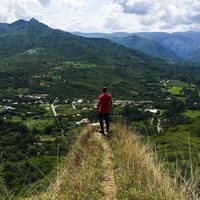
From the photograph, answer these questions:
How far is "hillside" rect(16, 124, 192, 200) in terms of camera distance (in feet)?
22.2

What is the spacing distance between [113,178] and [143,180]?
5.61ft

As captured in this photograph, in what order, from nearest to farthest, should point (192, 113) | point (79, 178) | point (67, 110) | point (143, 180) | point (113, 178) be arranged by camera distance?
1. point (143, 180)
2. point (79, 178)
3. point (113, 178)
4. point (192, 113)
5. point (67, 110)

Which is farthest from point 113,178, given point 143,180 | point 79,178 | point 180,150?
point 180,150

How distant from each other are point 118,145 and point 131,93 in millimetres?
161411

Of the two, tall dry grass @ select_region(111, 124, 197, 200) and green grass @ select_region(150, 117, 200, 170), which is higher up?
tall dry grass @ select_region(111, 124, 197, 200)

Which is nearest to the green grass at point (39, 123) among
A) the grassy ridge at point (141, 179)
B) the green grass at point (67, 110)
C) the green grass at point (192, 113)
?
the green grass at point (67, 110)

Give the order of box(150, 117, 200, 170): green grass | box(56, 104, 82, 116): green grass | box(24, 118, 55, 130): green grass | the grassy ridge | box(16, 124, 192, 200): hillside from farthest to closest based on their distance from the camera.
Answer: box(56, 104, 82, 116): green grass → box(24, 118, 55, 130): green grass → box(150, 117, 200, 170): green grass → box(16, 124, 192, 200): hillside → the grassy ridge

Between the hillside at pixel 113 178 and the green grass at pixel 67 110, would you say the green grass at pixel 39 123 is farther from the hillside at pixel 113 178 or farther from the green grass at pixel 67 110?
the hillside at pixel 113 178

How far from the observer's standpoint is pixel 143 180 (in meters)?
7.82

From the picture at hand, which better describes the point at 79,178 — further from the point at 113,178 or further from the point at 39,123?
the point at 39,123

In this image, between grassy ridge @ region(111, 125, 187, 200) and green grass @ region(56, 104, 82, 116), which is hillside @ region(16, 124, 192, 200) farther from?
green grass @ region(56, 104, 82, 116)

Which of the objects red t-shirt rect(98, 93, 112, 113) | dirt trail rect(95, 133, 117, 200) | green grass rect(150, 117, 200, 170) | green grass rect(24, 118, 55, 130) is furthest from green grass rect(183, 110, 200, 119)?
dirt trail rect(95, 133, 117, 200)

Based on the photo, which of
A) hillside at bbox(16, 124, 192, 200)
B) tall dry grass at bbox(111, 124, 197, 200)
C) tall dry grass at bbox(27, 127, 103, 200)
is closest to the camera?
tall dry grass at bbox(111, 124, 197, 200)

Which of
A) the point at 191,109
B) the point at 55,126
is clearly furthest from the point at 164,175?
the point at 191,109
